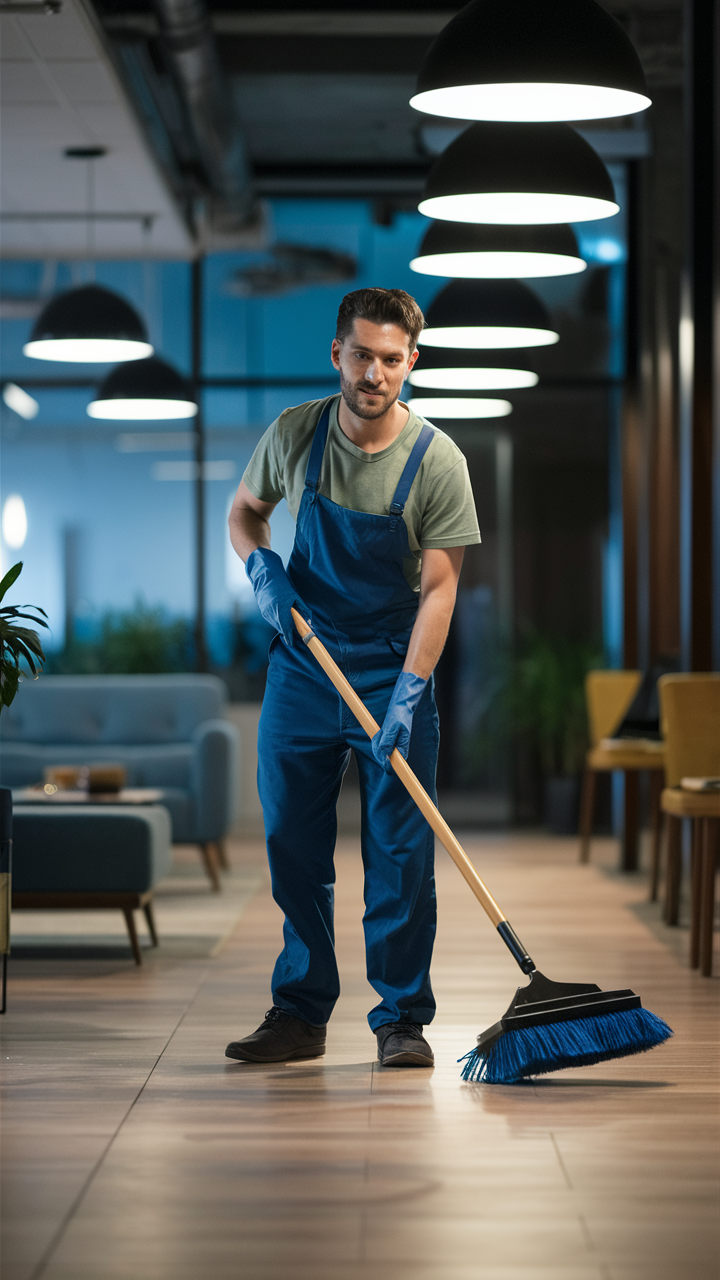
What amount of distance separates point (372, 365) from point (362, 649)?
61 cm

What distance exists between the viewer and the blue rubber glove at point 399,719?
3.05 m

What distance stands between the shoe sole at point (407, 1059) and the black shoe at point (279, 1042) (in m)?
0.19

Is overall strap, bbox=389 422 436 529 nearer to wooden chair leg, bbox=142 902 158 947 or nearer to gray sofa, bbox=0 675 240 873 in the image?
wooden chair leg, bbox=142 902 158 947

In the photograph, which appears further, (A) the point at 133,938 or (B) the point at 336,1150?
(A) the point at 133,938

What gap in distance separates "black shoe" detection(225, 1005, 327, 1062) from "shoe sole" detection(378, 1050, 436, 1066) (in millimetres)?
189

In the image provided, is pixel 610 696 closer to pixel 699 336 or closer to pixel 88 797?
pixel 699 336

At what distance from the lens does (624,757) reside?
6.54 meters

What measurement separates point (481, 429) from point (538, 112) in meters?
5.66

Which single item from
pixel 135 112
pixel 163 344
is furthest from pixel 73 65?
pixel 163 344

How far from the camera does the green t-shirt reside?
3168 millimetres

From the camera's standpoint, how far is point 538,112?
3.25 metres

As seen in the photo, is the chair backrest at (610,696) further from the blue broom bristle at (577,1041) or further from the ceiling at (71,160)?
the blue broom bristle at (577,1041)

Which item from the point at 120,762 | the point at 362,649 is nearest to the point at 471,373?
the point at 120,762

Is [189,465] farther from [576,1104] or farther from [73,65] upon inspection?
[576,1104]
